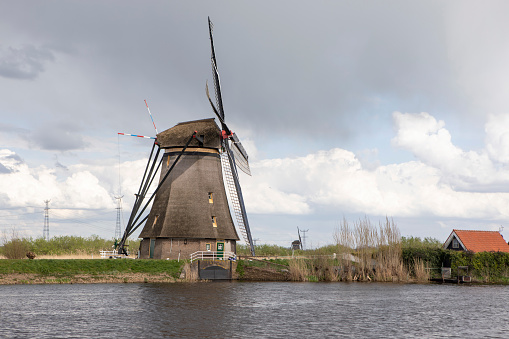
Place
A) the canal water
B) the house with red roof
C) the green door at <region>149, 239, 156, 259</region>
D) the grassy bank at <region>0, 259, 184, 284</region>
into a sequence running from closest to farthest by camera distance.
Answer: the canal water, the grassy bank at <region>0, 259, 184, 284</region>, the green door at <region>149, 239, 156, 259</region>, the house with red roof

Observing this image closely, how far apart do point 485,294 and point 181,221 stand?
20900mm

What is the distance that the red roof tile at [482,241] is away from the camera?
45.6m

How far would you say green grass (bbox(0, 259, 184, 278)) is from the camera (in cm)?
3334

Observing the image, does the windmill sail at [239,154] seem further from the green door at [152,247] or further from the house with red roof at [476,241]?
the house with red roof at [476,241]

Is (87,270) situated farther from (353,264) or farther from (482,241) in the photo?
(482,241)

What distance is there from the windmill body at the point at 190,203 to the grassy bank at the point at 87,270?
2.51 metres

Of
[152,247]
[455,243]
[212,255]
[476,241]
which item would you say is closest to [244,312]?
[212,255]

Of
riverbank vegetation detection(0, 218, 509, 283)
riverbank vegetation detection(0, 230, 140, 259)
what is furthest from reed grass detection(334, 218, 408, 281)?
riverbank vegetation detection(0, 230, 140, 259)

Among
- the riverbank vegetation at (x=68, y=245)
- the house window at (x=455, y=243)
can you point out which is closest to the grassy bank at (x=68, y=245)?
the riverbank vegetation at (x=68, y=245)

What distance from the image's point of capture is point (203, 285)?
1331 inches

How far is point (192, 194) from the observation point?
131 feet

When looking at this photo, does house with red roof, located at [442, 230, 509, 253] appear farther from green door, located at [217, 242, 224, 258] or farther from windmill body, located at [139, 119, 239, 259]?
green door, located at [217, 242, 224, 258]

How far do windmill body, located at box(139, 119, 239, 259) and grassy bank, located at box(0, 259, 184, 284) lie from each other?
8.24ft

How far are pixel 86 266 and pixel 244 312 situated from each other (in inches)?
640
